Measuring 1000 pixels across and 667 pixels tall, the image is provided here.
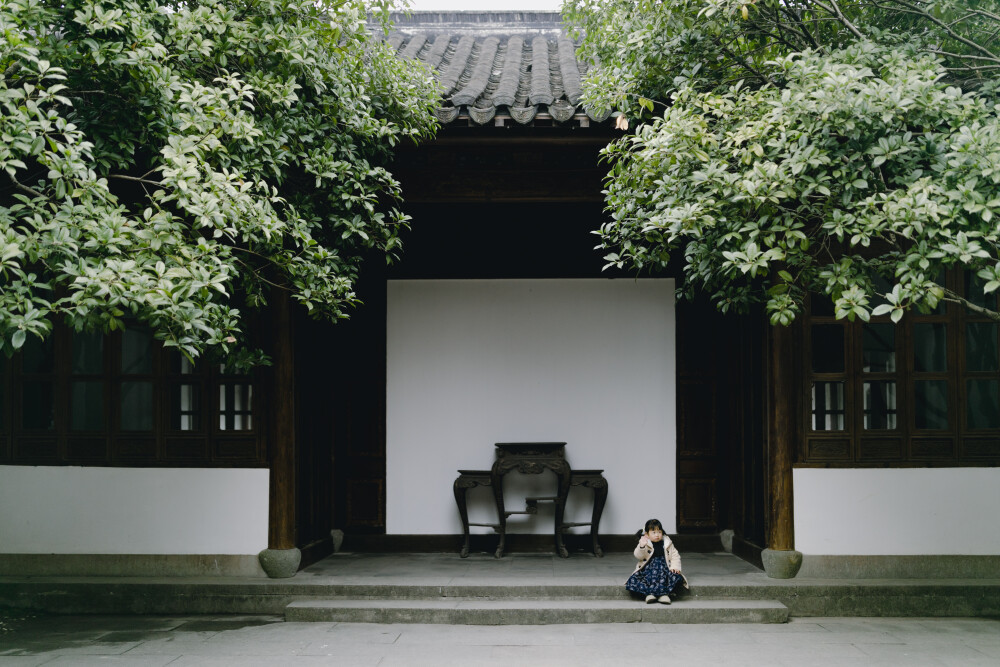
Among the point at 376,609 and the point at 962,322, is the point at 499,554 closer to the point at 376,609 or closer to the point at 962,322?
the point at 376,609

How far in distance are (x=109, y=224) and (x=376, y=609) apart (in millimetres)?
3968

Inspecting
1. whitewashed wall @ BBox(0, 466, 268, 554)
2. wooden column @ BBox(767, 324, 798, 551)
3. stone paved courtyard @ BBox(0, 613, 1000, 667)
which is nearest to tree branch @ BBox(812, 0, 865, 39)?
wooden column @ BBox(767, 324, 798, 551)

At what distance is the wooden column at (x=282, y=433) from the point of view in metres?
7.34

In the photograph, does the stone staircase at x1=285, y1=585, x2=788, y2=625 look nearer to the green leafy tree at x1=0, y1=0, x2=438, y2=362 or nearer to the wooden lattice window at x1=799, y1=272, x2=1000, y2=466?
the wooden lattice window at x1=799, y1=272, x2=1000, y2=466

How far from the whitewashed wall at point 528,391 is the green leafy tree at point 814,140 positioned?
3.00m

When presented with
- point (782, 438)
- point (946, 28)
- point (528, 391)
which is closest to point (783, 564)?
point (782, 438)

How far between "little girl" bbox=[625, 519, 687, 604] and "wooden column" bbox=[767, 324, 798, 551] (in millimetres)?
1093

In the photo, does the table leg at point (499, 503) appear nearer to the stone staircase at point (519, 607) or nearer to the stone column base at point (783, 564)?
the stone staircase at point (519, 607)

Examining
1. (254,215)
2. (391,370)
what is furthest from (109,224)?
(391,370)

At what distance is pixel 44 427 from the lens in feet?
25.4

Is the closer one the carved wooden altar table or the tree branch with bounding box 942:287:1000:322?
the tree branch with bounding box 942:287:1000:322

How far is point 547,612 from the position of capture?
659cm

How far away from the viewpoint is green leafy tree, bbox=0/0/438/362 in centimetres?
418

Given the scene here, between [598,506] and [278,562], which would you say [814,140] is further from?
[278,562]
